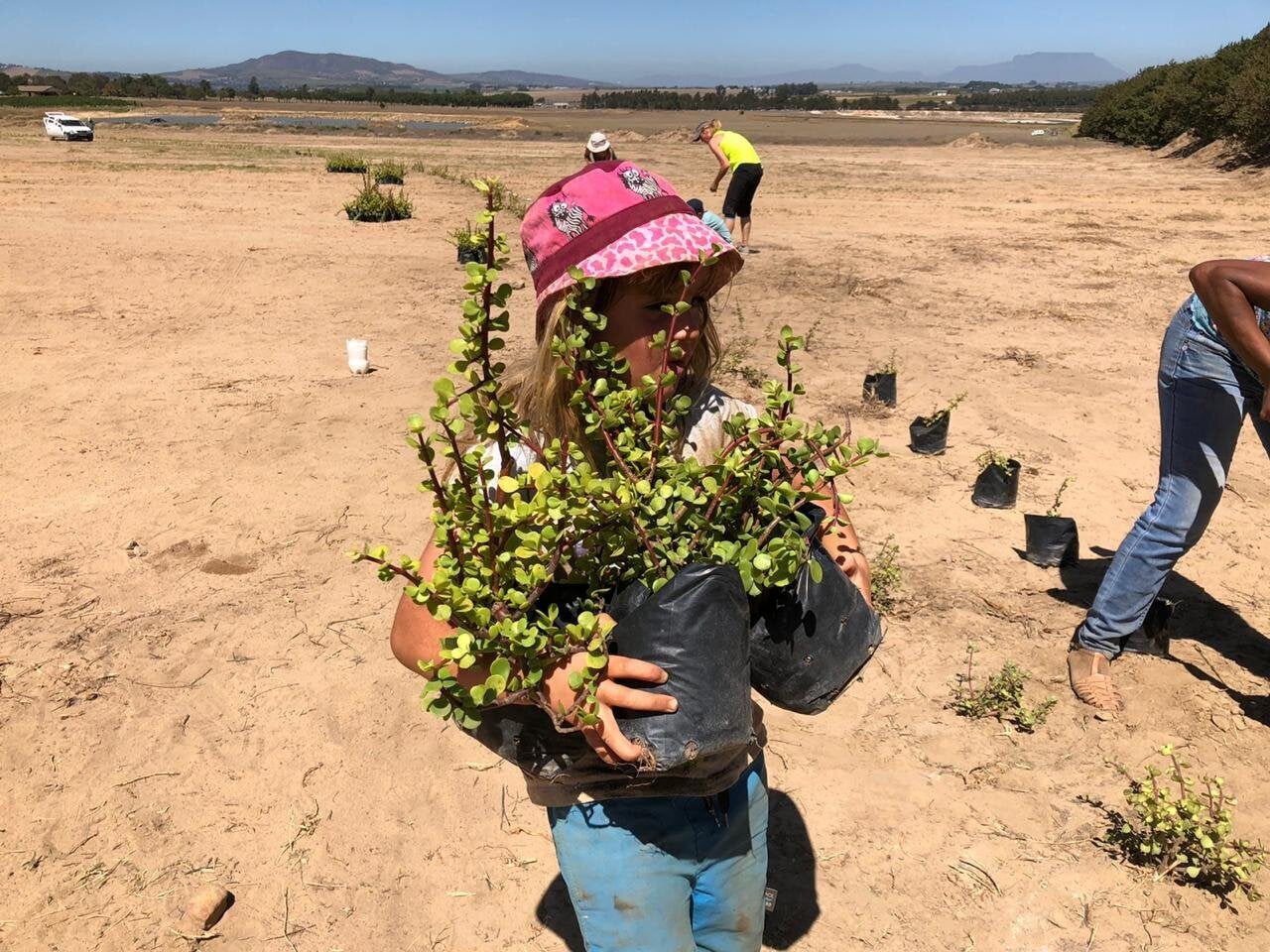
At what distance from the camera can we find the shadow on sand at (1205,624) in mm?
3840

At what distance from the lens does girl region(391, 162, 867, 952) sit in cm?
165

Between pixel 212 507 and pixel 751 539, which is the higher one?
pixel 751 539

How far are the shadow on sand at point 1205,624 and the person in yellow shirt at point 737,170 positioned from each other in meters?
7.60

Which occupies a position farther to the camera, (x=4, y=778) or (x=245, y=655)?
(x=245, y=655)

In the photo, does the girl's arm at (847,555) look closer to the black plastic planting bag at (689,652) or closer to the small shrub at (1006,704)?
the black plastic planting bag at (689,652)

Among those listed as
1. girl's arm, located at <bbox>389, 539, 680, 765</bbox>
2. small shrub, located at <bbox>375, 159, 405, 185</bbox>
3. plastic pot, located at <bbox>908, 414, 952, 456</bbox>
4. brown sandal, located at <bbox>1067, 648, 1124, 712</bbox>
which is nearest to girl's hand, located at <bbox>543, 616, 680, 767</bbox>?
girl's arm, located at <bbox>389, 539, 680, 765</bbox>

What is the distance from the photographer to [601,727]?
129cm

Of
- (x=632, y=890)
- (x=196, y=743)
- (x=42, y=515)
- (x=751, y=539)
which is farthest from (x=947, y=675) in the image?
(x=42, y=515)

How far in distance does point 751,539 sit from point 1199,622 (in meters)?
3.97

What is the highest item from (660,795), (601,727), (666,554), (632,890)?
(666,554)

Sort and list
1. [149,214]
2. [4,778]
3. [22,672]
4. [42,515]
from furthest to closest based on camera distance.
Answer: [149,214], [42,515], [22,672], [4,778]

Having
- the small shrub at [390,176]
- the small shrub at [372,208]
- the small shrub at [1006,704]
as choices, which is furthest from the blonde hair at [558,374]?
the small shrub at [390,176]

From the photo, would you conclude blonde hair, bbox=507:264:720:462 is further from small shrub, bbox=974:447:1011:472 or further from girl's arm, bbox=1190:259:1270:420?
small shrub, bbox=974:447:1011:472

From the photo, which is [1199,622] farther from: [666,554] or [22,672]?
[22,672]
